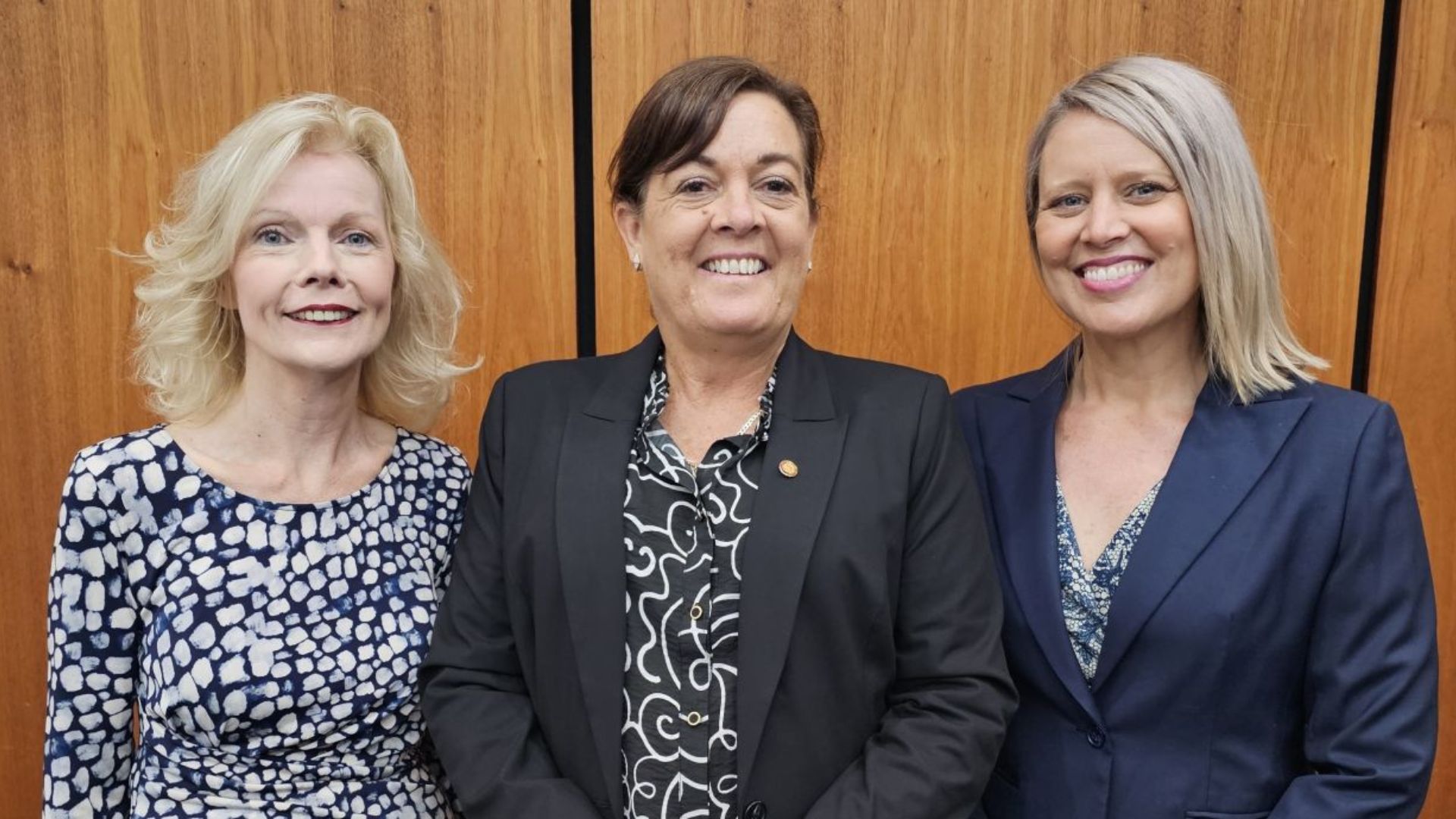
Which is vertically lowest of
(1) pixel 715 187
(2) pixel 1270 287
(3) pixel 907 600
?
(3) pixel 907 600

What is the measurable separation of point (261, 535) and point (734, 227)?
840 mm

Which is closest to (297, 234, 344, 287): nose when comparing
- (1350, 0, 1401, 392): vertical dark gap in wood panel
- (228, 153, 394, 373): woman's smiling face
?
(228, 153, 394, 373): woman's smiling face

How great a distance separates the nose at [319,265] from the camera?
4.97ft

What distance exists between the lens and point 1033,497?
5.17 ft

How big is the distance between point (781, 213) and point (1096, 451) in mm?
621

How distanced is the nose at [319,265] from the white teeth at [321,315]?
42mm

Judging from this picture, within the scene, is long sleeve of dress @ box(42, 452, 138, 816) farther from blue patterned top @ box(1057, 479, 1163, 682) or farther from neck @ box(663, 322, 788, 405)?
blue patterned top @ box(1057, 479, 1163, 682)

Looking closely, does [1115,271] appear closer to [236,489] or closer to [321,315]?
[321,315]

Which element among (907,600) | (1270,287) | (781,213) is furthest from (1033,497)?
(781,213)

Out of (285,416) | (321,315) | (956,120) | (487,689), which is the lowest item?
(487,689)

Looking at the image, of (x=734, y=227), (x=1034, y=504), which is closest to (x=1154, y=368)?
(x=1034, y=504)

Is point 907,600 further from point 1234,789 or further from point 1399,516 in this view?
point 1399,516

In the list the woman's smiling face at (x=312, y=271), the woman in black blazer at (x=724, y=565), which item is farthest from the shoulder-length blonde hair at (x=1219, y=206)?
the woman's smiling face at (x=312, y=271)

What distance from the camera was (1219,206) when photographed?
146cm
